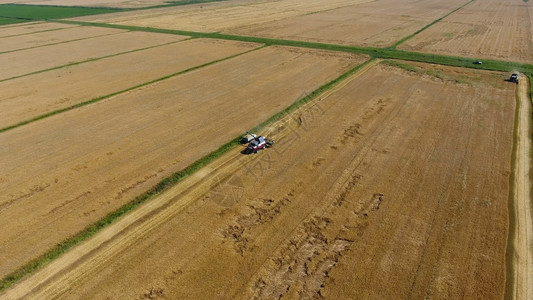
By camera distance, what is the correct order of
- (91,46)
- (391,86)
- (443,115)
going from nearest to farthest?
(443,115)
(391,86)
(91,46)

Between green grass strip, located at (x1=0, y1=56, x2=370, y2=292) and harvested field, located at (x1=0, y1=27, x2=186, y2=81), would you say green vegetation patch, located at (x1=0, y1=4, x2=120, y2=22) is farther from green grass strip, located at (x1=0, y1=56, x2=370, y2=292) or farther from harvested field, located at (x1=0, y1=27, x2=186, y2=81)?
green grass strip, located at (x1=0, y1=56, x2=370, y2=292)

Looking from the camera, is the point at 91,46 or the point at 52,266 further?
the point at 91,46

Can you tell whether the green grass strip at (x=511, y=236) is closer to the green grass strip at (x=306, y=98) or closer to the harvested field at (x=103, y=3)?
the green grass strip at (x=306, y=98)

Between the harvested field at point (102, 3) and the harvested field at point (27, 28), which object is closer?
the harvested field at point (27, 28)

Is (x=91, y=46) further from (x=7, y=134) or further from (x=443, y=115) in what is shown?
(x=443, y=115)

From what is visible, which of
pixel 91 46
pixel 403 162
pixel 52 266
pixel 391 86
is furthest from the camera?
pixel 91 46

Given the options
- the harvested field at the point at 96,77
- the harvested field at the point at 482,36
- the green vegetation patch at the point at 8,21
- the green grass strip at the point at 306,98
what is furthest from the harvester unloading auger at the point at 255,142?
the green vegetation patch at the point at 8,21

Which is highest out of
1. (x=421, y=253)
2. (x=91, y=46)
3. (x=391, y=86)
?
(x=91, y=46)

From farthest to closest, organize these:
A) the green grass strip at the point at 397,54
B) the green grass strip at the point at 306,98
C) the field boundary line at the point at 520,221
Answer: the green grass strip at the point at 397,54, the green grass strip at the point at 306,98, the field boundary line at the point at 520,221

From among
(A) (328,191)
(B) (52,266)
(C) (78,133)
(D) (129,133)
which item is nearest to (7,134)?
(C) (78,133)
